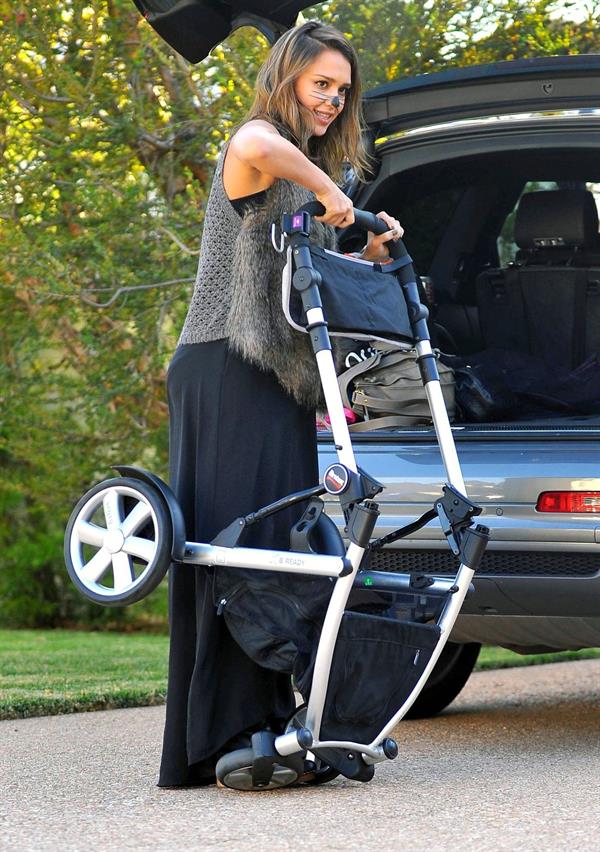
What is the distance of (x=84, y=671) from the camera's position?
21.9 ft


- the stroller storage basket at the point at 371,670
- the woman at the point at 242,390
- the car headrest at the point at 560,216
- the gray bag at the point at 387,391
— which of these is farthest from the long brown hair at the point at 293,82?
the car headrest at the point at 560,216

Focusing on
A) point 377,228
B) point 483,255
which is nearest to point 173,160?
point 483,255

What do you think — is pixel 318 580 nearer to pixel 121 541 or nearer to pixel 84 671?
pixel 121 541

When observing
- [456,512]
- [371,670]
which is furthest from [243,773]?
[456,512]

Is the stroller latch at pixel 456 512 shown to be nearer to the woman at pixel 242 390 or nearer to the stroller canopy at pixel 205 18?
the woman at pixel 242 390

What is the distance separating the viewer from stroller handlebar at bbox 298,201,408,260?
368 centimetres

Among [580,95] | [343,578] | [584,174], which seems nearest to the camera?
[343,578]

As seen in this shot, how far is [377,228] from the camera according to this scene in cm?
388

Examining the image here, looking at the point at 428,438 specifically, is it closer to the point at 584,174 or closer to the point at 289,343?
the point at 289,343

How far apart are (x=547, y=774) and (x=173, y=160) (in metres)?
4.23

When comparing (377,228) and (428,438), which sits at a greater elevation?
(377,228)

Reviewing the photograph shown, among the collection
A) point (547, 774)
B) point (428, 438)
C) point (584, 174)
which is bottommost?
point (547, 774)

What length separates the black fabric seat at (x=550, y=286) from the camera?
5.48m

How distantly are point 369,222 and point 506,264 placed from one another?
6.61ft
